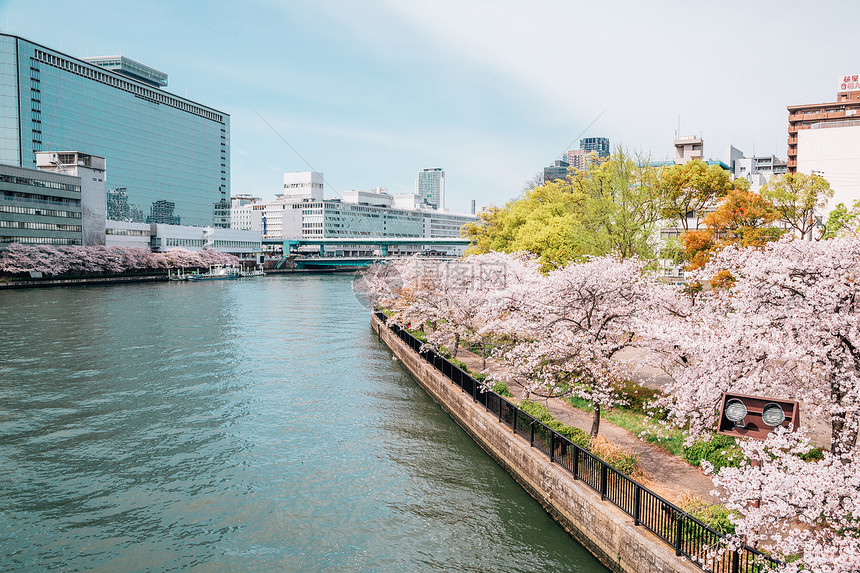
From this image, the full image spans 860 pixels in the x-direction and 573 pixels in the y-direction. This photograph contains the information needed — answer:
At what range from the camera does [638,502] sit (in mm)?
11906

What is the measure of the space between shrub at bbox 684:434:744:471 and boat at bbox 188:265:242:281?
115530 mm

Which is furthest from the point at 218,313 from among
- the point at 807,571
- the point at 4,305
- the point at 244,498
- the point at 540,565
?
the point at 807,571

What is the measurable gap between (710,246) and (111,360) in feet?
120

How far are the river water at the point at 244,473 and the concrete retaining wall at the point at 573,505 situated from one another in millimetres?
468

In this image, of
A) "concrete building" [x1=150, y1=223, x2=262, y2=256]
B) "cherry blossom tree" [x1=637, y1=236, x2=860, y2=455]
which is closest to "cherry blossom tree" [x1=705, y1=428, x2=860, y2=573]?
"cherry blossom tree" [x1=637, y1=236, x2=860, y2=455]

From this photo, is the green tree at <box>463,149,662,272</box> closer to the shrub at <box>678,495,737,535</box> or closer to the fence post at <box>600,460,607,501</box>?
the fence post at <box>600,460,607,501</box>

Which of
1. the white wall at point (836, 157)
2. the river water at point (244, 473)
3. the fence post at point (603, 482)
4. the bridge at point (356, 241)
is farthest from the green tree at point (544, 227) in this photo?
the bridge at point (356, 241)

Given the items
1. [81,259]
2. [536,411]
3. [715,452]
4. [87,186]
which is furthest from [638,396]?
[87,186]

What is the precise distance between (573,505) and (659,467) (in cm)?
307

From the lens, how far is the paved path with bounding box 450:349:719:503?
1383 centimetres

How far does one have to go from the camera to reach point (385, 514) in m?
15.9

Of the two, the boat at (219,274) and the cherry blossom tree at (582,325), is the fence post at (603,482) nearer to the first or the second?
the cherry blossom tree at (582,325)

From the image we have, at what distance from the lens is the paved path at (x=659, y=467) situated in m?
13.8

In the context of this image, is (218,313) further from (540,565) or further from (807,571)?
(807,571)
